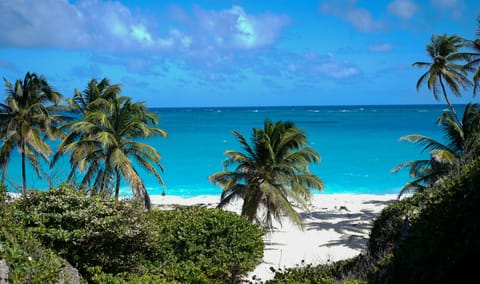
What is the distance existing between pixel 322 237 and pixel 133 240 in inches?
504

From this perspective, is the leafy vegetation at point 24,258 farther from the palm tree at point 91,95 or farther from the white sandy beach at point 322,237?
the palm tree at point 91,95

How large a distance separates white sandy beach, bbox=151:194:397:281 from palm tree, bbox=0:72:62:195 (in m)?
12.5

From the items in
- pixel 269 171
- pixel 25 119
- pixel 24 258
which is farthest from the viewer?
pixel 25 119

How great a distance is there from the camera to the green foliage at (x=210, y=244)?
1088 cm

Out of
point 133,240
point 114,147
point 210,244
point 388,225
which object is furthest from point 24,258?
point 114,147

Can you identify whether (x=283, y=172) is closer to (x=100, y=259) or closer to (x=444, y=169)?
(x=444, y=169)

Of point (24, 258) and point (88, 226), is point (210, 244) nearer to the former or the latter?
point (88, 226)

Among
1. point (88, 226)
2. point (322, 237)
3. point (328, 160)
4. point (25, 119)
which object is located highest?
point (328, 160)

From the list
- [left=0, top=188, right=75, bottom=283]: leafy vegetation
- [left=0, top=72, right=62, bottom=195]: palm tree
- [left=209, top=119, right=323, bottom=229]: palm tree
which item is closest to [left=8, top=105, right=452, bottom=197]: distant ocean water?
[left=0, top=72, right=62, bottom=195]: palm tree

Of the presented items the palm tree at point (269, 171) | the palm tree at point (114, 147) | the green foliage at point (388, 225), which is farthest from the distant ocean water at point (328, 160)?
the green foliage at point (388, 225)

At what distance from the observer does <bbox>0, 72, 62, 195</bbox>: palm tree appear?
74.5 feet

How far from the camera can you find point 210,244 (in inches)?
447

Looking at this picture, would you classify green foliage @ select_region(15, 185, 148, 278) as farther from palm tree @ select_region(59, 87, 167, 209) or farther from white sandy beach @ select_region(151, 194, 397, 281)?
palm tree @ select_region(59, 87, 167, 209)

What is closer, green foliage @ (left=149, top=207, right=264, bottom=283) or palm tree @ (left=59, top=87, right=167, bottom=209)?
green foliage @ (left=149, top=207, right=264, bottom=283)
